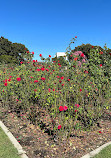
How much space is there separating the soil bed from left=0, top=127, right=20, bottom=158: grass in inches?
8.9

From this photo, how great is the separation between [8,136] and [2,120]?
3.90 ft

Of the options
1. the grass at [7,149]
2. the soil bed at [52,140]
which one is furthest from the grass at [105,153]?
the grass at [7,149]

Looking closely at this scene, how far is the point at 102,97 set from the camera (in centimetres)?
485

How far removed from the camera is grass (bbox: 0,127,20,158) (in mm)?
3115

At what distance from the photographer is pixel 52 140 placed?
364cm

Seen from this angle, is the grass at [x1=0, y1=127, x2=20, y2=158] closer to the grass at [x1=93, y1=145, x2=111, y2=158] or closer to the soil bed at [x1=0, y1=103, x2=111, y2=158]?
the soil bed at [x1=0, y1=103, x2=111, y2=158]

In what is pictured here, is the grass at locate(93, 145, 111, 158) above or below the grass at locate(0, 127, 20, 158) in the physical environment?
below

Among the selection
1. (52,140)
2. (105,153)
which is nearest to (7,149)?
(52,140)

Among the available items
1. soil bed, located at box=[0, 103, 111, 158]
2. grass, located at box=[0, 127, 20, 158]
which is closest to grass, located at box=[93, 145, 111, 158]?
soil bed, located at box=[0, 103, 111, 158]

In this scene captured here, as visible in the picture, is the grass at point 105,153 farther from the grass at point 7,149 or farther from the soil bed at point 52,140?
the grass at point 7,149

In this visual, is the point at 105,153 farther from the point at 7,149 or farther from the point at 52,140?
the point at 7,149

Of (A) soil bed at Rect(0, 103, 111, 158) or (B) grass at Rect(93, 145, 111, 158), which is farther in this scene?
(A) soil bed at Rect(0, 103, 111, 158)

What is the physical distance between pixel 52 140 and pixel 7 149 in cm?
104

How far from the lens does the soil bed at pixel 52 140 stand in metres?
3.21
